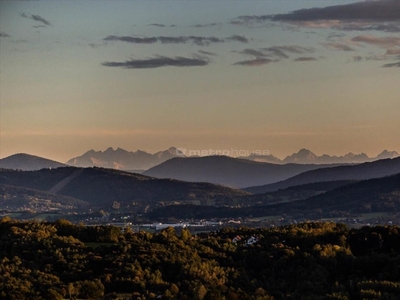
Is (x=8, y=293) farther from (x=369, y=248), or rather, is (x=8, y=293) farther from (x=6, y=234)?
(x=369, y=248)

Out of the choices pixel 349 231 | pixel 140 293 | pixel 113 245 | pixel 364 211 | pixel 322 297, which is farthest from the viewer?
pixel 364 211

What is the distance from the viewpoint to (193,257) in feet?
230

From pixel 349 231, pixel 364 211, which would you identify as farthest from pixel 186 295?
pixel 364 211

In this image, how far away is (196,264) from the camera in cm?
6738

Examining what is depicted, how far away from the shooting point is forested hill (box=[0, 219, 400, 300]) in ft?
193

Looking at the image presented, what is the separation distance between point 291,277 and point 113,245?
1255 cm

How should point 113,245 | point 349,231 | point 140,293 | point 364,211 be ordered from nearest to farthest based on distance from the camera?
point 140,293
point 113,245
point 349,231
point 364,211

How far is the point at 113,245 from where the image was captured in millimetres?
71562

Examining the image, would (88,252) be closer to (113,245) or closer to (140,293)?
(113,245)

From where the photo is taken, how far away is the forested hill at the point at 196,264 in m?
58.9

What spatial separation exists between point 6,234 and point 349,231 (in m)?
25.8

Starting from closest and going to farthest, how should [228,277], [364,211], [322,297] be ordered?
[322,297] → [228,277] → [364,211]

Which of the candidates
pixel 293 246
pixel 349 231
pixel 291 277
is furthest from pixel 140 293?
pixel 349 231

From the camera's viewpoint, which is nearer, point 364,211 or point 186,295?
point 186,295
